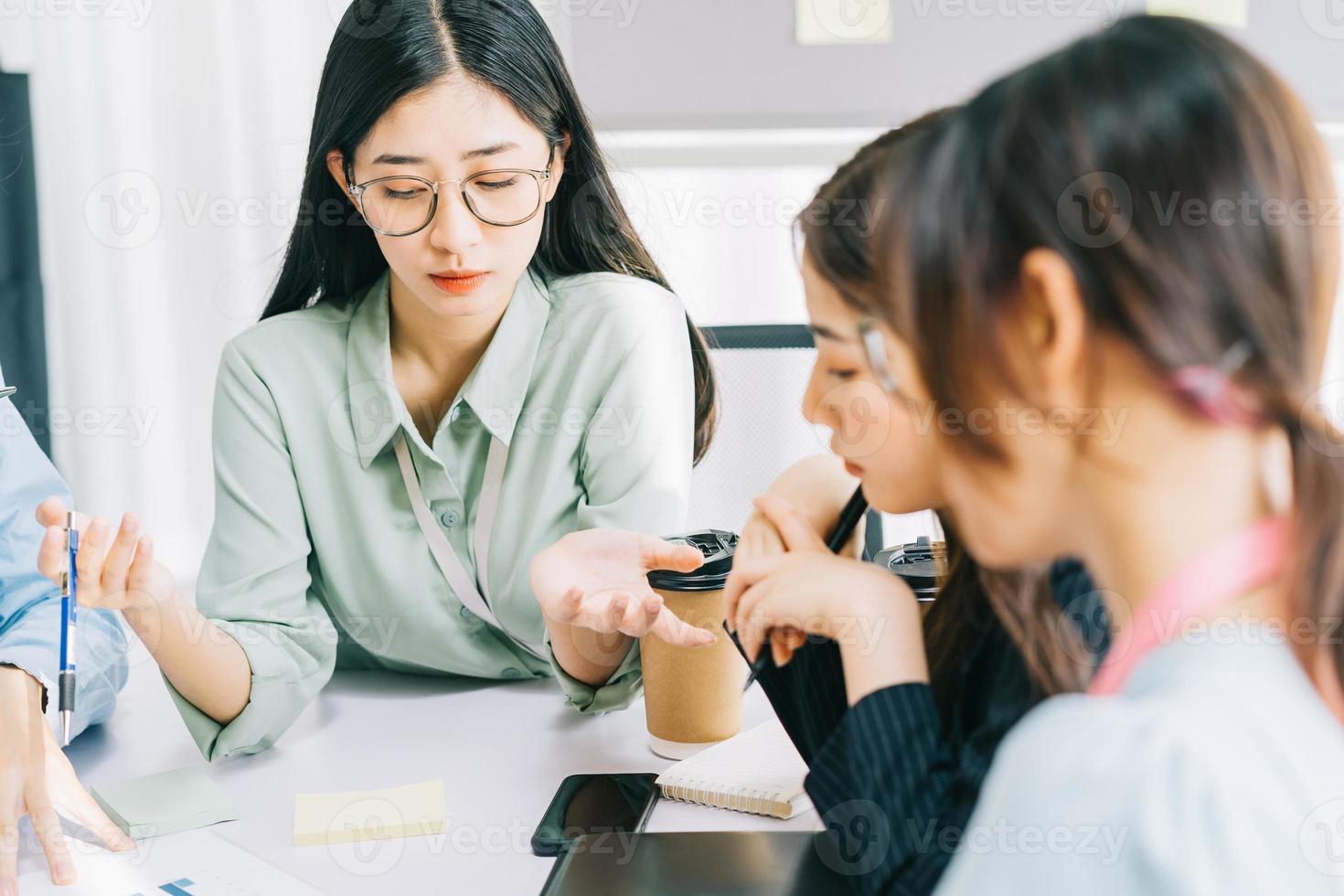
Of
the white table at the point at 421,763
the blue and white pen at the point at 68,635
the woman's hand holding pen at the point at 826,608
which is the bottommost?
Answer: the white table at the point at 421,763

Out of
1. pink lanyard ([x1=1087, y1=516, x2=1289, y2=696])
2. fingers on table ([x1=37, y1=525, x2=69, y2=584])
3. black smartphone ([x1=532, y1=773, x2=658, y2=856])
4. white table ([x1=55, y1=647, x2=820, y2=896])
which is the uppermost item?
pink lanyard ([x1=1087, y1=516, x2=1289, y2=696])

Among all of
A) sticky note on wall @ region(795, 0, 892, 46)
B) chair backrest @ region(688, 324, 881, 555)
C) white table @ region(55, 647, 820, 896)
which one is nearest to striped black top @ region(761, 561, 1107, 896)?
white table @ region(55, 647, 820, 896)

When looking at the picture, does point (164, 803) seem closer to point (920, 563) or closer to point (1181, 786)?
point (920, 563)

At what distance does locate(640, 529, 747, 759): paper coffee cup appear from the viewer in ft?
3.00

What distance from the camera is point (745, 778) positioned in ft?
2.81

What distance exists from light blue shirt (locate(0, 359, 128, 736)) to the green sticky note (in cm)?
12

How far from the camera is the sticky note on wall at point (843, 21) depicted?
2.10 meters

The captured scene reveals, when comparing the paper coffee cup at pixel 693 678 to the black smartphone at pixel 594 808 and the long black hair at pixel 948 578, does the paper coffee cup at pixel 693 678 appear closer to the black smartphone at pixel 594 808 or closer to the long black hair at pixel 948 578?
the black smartphone at pixel 594 808

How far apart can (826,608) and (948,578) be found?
0.11 m

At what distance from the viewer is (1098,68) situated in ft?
1.63

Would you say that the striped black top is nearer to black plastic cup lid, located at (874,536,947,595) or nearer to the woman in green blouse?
black plastic cup lid, located at (874,536,947,595)

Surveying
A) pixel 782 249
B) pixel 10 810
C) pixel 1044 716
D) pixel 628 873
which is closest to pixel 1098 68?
pixel 1044 716

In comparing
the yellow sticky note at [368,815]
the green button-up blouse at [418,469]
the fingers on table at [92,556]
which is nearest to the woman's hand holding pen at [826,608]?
the yellow sticky note at [368,815]

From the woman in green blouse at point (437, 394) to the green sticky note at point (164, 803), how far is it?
0.07 metres
